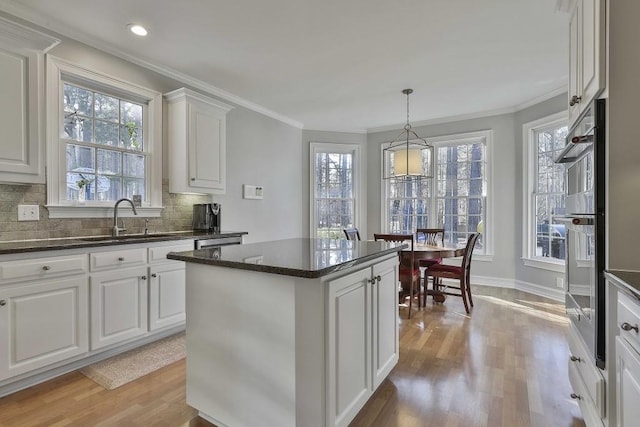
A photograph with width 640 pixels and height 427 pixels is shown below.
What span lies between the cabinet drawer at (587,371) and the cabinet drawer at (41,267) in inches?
121

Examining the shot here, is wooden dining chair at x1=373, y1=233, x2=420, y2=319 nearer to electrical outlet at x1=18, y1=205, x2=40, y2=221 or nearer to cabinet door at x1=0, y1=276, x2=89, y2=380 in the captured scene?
cabinet door at x1=0, y1=276, x2=89, y2=380

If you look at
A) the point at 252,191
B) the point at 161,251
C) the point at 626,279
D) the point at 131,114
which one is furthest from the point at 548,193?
the point at 131,114

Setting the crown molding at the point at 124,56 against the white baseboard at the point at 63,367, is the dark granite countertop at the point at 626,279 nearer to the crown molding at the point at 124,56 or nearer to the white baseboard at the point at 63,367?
the white baseboard at the point at 63,367

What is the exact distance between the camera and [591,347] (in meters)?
1.49

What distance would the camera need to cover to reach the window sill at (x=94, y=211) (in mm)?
2682

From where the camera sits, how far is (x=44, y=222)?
2.62 meters

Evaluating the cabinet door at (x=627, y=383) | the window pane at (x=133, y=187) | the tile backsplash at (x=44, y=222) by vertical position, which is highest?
the window pane at (x=133, y=187)

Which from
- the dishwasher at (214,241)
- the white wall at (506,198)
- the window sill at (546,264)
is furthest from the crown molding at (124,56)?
the window sill at (546,264)

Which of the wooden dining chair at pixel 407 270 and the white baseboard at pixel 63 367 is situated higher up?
the wooden dining chair at pixel 407 270

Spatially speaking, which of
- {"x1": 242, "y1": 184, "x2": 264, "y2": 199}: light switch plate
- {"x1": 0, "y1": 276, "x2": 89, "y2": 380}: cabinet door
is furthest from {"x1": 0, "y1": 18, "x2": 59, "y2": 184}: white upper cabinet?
{"x1": 242, "y1": 184, "x2": 264, "y2": 199}: light switch plate

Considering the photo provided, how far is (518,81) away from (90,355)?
16.5ft

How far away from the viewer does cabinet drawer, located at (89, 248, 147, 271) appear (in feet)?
7.97

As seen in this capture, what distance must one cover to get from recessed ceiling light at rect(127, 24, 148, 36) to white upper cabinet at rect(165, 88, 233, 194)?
2.10 feet

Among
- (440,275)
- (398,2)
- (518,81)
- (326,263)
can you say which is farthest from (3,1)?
(518,81)
